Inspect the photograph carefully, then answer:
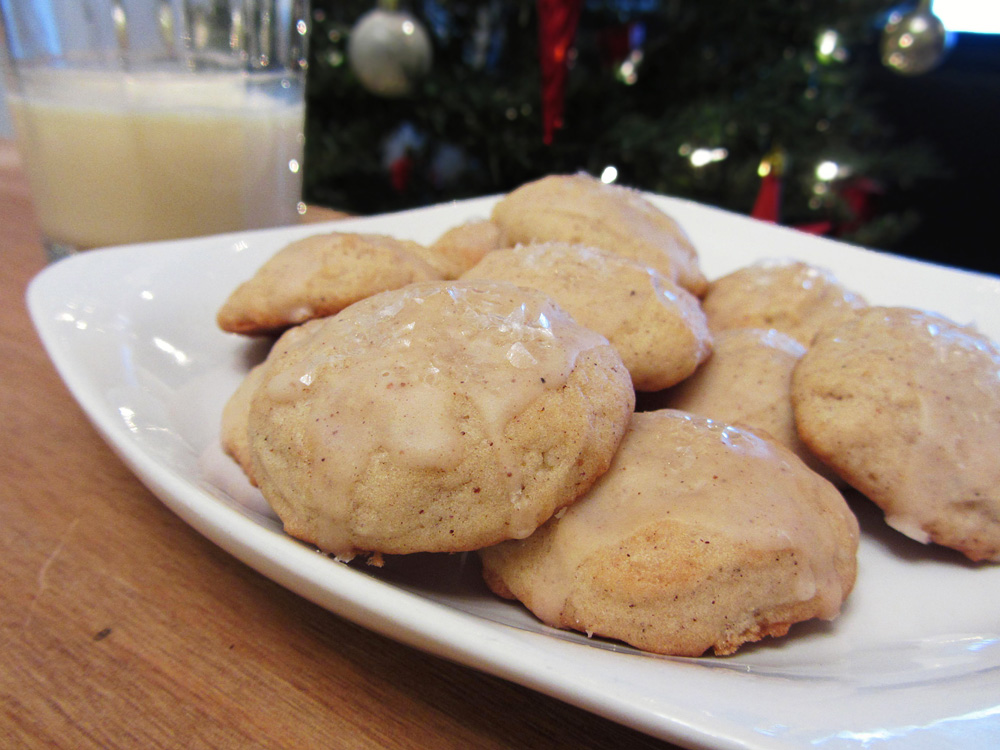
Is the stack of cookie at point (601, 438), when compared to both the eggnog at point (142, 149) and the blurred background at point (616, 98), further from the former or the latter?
the blurred background at point (616, 98)

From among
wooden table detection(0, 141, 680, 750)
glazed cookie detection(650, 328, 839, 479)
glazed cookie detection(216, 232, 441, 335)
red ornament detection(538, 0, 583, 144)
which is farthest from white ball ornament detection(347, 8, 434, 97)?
wooden table detection(0, 141, 680, 750)

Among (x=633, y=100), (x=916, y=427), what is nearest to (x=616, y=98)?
(x=633, y=100)

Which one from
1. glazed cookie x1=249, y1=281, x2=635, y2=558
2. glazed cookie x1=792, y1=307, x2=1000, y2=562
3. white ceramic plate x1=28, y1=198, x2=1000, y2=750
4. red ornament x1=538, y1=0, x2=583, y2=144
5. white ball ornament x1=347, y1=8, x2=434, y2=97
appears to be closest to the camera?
white ceramic plate x1=28, y1=198, x2=1000, y2=750

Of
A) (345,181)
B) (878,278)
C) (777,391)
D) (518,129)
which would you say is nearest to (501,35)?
(518,129)

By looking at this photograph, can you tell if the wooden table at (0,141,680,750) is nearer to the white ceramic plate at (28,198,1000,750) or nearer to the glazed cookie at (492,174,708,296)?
the white ceramic plate at (28,198,1000,750)

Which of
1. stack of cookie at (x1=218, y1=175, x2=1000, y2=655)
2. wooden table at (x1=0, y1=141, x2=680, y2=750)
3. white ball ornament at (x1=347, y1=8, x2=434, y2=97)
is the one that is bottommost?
wooden table at (x1=0, y1=141, x2=680, y2=750)

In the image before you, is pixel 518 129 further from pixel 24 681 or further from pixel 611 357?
pixel 24 681

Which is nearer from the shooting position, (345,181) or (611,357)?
(611,357)
